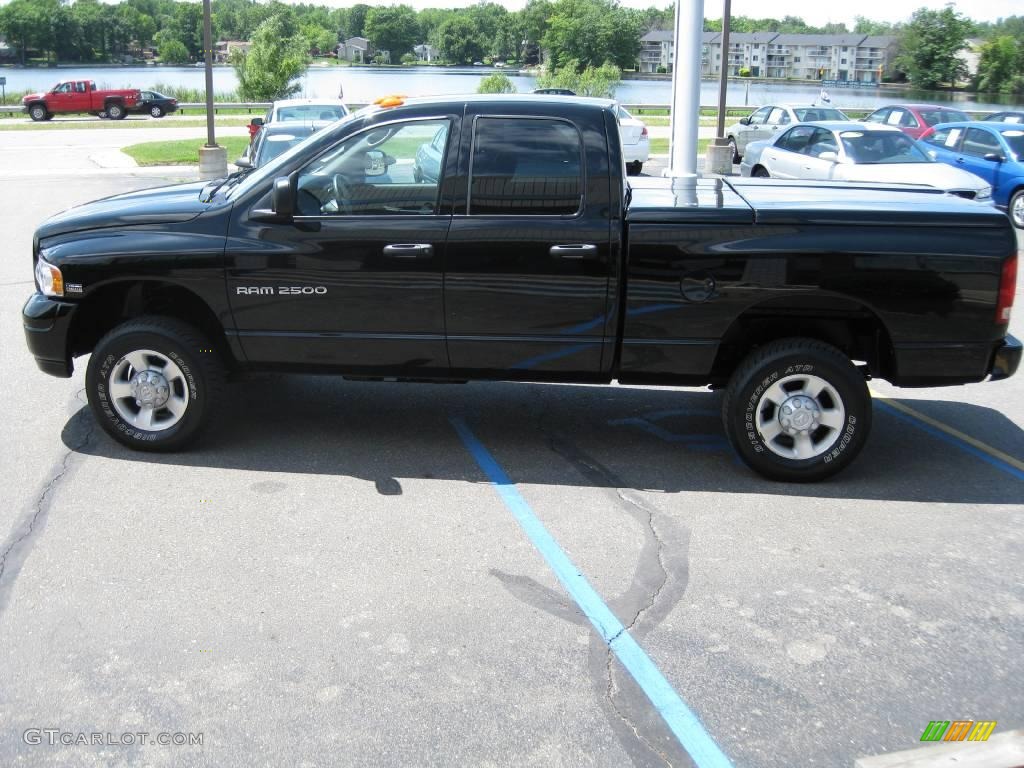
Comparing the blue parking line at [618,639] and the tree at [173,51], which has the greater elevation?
the tree at [173,51]

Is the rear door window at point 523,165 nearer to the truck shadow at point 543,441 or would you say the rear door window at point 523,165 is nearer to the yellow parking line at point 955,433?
the truck shadow at point 543,441

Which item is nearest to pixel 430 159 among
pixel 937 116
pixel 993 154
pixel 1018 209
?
pixel 1018 209

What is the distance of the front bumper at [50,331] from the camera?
19.2 feet

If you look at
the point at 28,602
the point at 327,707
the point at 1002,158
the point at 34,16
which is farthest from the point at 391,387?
the point at 34,16

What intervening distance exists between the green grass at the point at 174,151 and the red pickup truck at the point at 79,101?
52.9ft

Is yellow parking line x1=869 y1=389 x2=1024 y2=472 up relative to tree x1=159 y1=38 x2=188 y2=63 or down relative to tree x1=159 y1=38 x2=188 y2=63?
down

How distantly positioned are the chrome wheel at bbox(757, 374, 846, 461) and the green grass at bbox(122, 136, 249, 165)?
831 inches

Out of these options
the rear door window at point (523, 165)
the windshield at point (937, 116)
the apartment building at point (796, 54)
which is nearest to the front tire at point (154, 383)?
the rear door window at point (523, 165)

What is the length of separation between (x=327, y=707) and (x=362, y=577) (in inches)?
39.0

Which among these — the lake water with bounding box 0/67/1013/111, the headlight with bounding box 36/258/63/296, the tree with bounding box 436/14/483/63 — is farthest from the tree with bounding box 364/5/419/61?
the headlight with bounding box 36/258/63/296

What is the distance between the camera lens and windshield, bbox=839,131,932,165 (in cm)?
1458

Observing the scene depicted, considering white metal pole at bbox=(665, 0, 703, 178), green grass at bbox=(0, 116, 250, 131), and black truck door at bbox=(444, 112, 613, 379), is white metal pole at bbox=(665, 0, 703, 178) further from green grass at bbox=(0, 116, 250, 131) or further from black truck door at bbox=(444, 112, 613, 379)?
green grass at bbox=(0, 116, 250, 131)

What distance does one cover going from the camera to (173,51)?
12481 cm

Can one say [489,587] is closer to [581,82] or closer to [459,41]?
[581,82]
